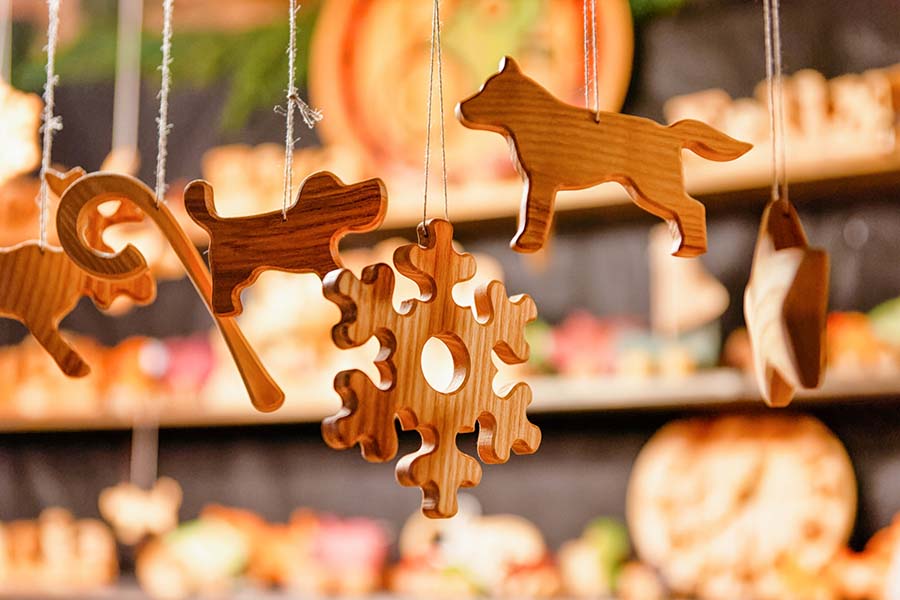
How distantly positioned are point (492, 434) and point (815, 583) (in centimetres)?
121

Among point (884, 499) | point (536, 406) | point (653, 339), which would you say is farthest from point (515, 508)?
point (884, 499)

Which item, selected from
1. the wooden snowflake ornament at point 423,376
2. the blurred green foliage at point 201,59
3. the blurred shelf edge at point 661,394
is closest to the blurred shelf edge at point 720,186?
the blurred shelf edge at point 661,394

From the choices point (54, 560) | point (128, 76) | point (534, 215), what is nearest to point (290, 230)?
point (534, 215)

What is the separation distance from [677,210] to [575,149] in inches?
3.9

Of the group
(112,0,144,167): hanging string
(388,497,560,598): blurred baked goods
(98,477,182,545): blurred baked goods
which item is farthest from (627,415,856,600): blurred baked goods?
(112,0,144,167): hanging string

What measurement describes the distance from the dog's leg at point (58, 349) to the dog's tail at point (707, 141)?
528mm

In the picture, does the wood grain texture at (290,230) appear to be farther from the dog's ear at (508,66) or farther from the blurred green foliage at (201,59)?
the blurred green foliage at (201,59)

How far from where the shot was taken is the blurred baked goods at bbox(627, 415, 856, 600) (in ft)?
6.16

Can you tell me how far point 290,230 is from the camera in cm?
80

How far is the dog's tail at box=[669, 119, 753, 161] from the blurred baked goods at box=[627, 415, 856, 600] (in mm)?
1189

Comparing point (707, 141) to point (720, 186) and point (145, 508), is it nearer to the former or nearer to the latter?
point (720, 186)

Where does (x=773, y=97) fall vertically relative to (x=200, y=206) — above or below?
above

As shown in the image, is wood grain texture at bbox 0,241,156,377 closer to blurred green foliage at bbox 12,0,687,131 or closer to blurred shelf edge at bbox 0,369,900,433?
blurred shelf edge at bbox 0,369,900,433

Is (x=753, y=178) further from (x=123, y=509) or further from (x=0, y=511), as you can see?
(x=0, y=511)
